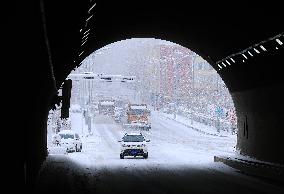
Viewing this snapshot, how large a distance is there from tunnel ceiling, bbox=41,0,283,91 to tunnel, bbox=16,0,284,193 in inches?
1.5

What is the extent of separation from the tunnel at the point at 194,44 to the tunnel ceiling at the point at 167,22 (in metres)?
0.04

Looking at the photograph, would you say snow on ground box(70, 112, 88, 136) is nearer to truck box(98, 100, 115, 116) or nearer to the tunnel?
truck box(98, 100, 115, 116)

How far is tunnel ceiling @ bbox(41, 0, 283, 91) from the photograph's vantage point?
15.6 metres

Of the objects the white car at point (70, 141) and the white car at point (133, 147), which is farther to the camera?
the white car at point (70, 141)

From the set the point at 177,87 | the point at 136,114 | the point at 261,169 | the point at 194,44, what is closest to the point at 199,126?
the point at 136,114

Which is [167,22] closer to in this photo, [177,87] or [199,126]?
[199,126]

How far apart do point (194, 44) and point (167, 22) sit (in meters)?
5.40

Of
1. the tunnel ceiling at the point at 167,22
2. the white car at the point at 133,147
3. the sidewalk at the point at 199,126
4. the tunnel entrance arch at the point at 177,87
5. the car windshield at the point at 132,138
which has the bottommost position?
the white car at the point at 133,147

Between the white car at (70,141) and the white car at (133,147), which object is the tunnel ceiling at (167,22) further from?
the white car at (70,141)

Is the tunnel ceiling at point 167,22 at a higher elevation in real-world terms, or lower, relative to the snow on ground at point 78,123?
higher

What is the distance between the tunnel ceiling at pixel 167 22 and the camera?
15617mm

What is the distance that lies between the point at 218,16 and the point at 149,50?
120902 millimetres

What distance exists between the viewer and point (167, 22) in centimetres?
2600

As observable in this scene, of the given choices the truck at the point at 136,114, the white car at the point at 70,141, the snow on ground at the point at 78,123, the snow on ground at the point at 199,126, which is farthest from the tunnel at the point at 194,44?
the snow on ground at the point at 78,123
